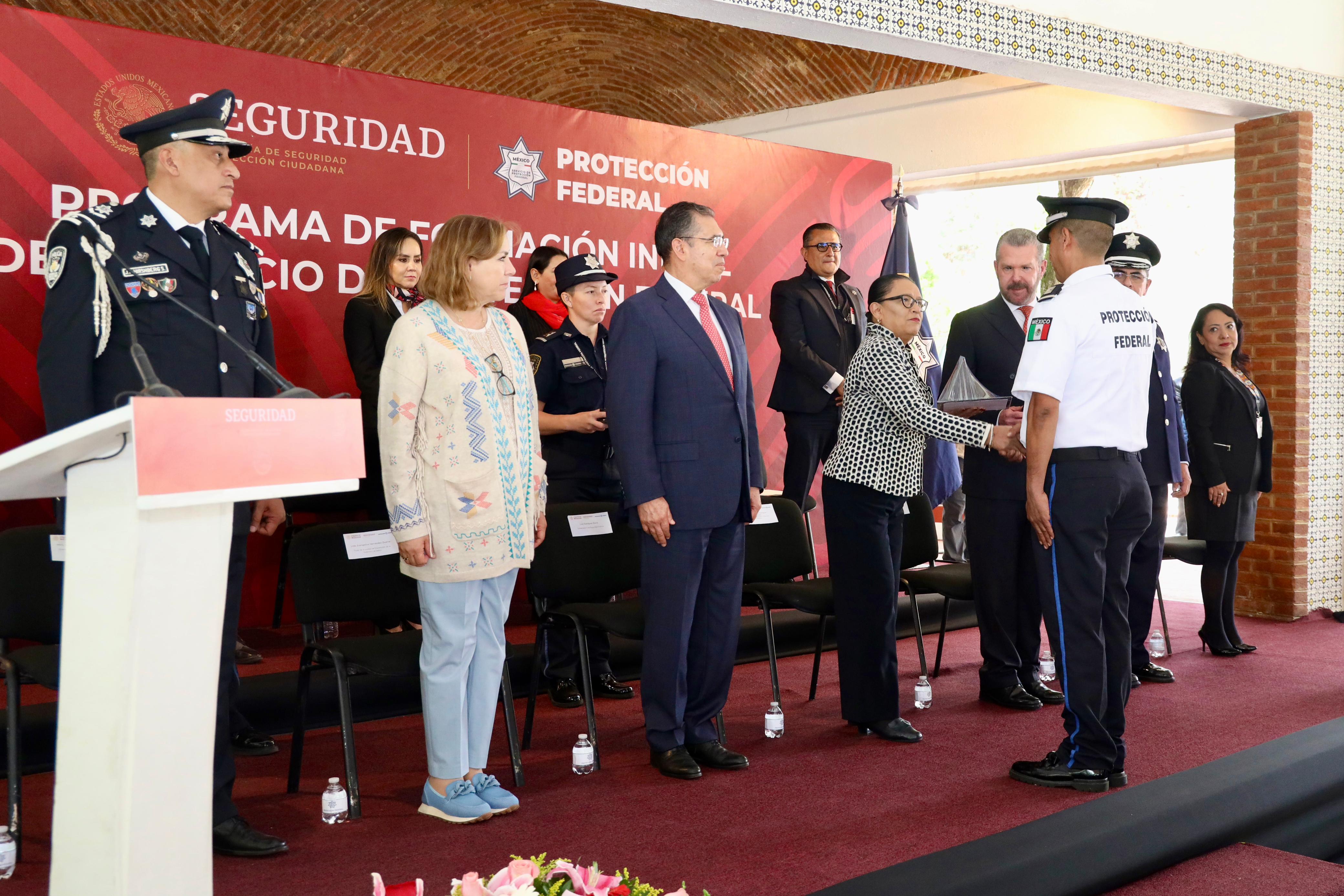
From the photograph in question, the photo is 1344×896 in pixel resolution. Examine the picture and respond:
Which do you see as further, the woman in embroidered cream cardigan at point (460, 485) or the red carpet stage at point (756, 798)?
the woman in embroidered cream cardigan at point (460, 485)

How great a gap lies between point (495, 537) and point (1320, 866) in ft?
7.47

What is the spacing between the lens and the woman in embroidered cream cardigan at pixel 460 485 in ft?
9.62

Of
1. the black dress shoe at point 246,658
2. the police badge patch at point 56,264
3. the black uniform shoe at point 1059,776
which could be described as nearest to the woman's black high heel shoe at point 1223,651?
the black uniform shoe at point 1059,776

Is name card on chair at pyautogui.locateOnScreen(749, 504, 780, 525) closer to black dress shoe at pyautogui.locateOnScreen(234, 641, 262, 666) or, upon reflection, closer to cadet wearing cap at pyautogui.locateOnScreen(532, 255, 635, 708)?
cadet wearing cap at pyautogui.locateOnScreen(532, 255, 635, 708)

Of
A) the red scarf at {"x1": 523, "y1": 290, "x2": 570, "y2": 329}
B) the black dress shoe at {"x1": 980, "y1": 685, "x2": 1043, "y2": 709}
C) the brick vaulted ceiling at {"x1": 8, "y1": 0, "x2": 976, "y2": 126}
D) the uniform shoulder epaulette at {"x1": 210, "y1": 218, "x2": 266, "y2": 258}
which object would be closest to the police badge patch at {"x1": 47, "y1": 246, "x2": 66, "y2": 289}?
the uniform shoulder epaulette at {"x1": 210, "y1": 218, "x2": 266, "y2": 258}

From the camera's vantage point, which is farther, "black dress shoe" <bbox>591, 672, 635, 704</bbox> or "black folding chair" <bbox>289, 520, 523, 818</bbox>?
"black dress shoe" <bbox>591, 672, 635, 704</bbox>

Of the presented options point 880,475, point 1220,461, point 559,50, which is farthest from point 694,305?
point 559,50

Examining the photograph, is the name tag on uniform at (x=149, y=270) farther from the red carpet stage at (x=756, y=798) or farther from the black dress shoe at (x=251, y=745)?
the black dress shoe at (x=251, y=745)

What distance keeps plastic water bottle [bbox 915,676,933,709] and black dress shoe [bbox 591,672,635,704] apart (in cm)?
114

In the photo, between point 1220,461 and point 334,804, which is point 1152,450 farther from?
point 334,804

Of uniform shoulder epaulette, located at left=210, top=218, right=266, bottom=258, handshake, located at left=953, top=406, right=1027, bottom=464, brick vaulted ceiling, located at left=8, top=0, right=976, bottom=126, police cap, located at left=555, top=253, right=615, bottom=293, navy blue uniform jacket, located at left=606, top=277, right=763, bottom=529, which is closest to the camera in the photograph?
Result: uniform shoulder epaulette, located at left=210, top=218, right=266, bottom=258

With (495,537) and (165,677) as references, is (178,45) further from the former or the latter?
(165,677)

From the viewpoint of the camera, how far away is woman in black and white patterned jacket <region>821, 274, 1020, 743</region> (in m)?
3.74

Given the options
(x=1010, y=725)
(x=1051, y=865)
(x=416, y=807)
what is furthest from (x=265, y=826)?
(x=1010, y=725)
